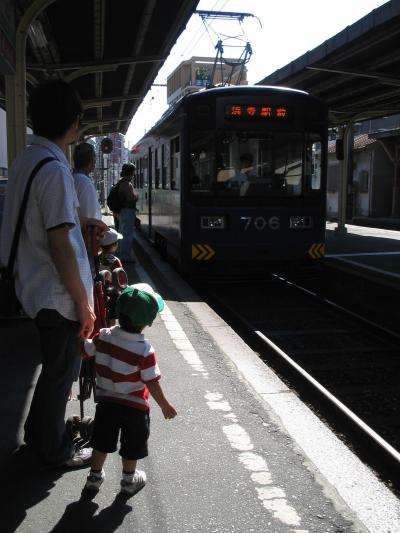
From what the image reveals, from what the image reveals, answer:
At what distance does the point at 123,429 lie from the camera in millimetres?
2824

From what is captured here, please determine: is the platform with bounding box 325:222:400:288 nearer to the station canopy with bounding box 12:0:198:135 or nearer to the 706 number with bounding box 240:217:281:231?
the 706 number with bounding box 240:217:281:231

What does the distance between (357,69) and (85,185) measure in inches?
370

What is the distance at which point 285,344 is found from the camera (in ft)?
22.3

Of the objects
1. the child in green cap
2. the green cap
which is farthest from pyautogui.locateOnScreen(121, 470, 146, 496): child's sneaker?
the green cap

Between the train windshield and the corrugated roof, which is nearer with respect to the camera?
the train windshield

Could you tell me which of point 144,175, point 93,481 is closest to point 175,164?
point 144,175

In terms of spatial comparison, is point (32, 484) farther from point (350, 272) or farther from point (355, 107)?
point (355, 107)

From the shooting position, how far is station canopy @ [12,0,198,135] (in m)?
8.64

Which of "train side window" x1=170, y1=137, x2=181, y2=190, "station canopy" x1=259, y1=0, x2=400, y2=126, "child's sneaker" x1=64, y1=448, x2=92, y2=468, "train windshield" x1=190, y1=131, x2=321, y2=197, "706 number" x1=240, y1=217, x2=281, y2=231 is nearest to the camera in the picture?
"child's sneaker" x1=64, y1=448, x2=92, y2=468

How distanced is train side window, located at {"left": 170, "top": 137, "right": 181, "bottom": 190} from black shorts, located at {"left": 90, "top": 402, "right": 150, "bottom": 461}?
6.61 meters

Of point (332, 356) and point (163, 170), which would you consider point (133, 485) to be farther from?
point (163, 170)

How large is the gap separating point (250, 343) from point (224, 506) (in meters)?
4.04

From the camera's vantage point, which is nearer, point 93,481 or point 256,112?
point 93,481

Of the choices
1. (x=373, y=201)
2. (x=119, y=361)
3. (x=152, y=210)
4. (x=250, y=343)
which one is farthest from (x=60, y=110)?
(x=373, y=201)
